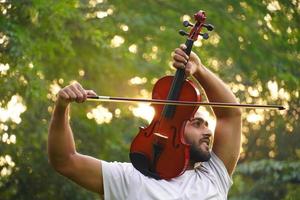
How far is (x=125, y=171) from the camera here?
11.5 feet

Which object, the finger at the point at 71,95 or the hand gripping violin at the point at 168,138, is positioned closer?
the finger at the point at 71,95

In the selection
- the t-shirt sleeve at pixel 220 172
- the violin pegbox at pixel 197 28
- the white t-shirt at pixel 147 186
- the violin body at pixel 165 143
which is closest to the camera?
the white t-shirt at pixel 147 186

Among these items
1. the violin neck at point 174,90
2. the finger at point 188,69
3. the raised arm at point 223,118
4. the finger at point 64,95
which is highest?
the finger at point 64,95

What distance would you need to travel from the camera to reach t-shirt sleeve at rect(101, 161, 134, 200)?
11.3 ft

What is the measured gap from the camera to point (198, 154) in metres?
3.61

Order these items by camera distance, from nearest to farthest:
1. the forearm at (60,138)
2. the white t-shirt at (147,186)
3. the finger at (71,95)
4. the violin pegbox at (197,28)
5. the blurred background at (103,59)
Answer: the finger at (71,95)
the forearm at (60,138)
the white t-shirt at (147,186)
the violin pegbox at (197,28)
the blurred background at (103,59)

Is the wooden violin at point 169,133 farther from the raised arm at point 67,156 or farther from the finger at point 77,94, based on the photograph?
the finger at point 77,94

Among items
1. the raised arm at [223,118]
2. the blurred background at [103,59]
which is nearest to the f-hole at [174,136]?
the raised arm at [223,118]

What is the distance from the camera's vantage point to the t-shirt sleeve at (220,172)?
3674 millimetres

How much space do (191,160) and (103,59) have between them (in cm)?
646

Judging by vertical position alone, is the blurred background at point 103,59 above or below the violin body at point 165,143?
below

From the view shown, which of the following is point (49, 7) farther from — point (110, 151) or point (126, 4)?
point (110, 151)

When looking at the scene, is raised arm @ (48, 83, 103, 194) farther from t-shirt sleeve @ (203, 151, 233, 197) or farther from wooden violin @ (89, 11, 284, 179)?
t-shirt sleeve @ (203, 151, 233, 197)

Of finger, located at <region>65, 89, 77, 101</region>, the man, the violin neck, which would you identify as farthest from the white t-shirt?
finger, located at <region>65, 89, 77, 101</region>
